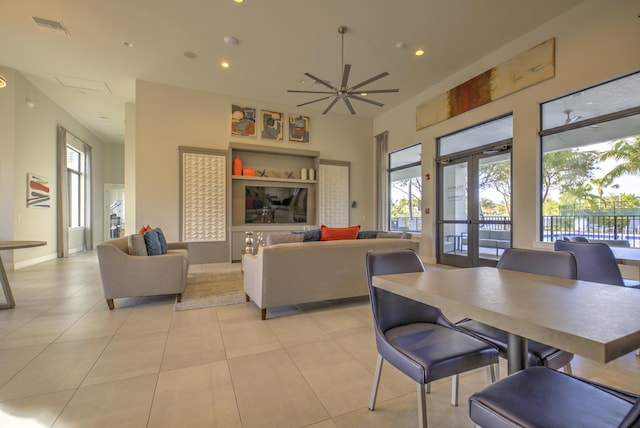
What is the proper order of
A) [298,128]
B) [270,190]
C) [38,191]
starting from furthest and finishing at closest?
1. [298,128]
2. [270,190]
3. [38,191]

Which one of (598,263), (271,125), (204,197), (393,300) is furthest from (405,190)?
(393,300)

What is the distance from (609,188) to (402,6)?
3824mm

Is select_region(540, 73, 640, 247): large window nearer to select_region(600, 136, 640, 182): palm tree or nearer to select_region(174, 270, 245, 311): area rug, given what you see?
select_region(600, 136, 640, 182): palm tree

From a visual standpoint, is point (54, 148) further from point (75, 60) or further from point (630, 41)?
point (630, 41)

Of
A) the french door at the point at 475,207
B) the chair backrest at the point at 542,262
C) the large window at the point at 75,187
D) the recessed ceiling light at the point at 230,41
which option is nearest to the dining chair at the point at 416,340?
the chair backrest at the point at 542,262

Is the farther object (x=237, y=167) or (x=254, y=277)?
(x=237, y=167)

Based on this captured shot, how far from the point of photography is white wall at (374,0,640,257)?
12.3ft

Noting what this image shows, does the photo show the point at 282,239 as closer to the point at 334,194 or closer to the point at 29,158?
the point at 334,194

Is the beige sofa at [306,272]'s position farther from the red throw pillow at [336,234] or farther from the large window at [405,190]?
the large window at [405,190]

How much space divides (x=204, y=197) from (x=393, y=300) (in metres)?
5.94

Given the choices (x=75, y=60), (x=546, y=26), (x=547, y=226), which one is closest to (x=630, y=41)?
(x=546, y=26)

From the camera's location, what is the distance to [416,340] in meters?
1.50

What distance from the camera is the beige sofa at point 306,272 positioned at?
3127mm

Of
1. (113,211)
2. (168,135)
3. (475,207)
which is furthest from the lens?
(113,211)
